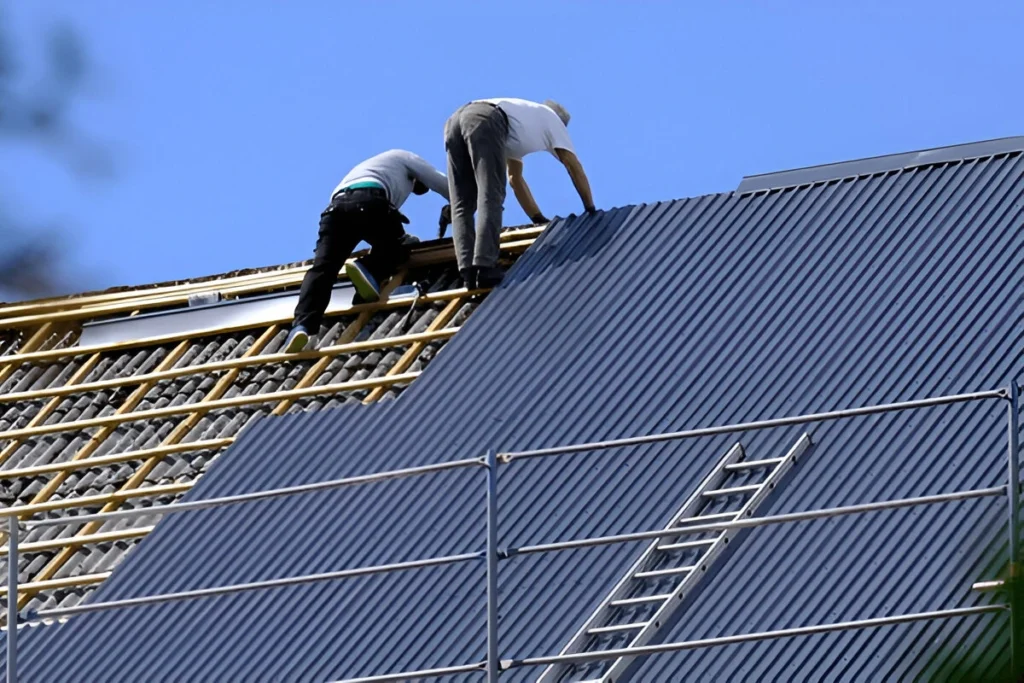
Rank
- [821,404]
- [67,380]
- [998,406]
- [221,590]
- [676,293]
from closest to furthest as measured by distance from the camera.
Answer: [221,590] < [998,406] < [821,404] < [676,293] < [67,380]

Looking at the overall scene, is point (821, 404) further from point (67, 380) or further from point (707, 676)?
point (67, 380)

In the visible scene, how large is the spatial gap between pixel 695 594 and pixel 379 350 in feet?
11.0

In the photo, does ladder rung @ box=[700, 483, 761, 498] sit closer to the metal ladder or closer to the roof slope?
the metal ladder

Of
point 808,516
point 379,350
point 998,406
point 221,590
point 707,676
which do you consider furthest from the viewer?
point 379,350

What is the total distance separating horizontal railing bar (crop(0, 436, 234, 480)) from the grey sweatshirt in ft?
5.76

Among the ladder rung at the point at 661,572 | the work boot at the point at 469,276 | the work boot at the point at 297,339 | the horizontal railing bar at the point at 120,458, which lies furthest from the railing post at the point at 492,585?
the work boot at the point at 297,339

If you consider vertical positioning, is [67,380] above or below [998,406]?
above

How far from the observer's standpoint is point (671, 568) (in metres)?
7.82

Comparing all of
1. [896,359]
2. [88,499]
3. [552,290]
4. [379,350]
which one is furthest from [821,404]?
[88,499]

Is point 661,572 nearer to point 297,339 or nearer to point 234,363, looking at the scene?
point 297,339

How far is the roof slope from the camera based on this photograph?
9.87 metres

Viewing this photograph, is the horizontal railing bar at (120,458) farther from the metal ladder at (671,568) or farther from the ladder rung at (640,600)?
the ladder rung at (640,600)

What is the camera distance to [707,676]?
7.16 metres

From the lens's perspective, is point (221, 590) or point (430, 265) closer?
point (221, 590)
